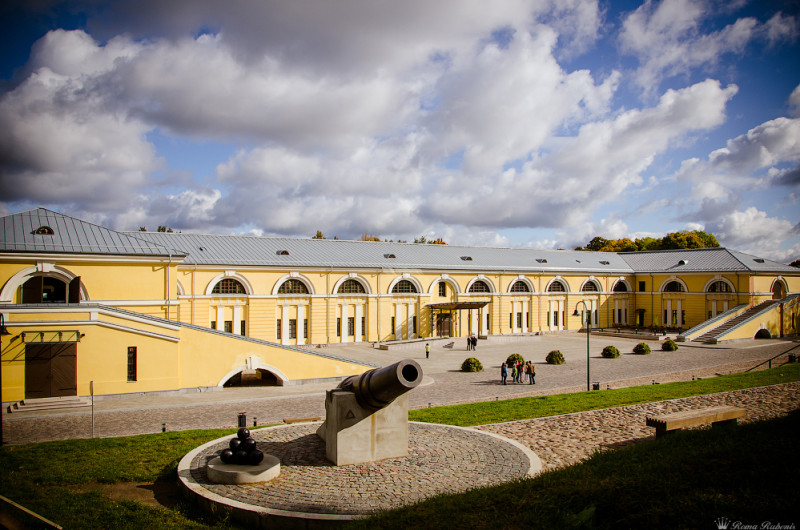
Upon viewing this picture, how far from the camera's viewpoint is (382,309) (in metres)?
39.7

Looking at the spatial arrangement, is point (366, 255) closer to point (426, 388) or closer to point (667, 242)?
point (426, 388)

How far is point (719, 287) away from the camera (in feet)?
151

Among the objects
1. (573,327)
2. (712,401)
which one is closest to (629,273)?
(573,327)

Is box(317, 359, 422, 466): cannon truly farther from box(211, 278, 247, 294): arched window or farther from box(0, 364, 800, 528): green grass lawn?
box(211, 278, 247, 294): arched window

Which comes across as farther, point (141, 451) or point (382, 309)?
point (382, 309)

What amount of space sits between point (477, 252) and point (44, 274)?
33.9 meters

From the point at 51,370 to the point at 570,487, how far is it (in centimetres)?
2084

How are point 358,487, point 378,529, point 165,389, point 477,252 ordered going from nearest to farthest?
point 378,529
point 358,487
point 165,389
point 477,252

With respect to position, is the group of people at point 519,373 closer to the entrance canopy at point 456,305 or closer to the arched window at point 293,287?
the entrance canopy at point 456,305

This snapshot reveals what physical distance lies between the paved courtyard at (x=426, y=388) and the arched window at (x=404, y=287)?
5091 mm

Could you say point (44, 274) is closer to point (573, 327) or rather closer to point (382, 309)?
point (382, 309)

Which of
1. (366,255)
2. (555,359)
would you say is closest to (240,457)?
(555,359)

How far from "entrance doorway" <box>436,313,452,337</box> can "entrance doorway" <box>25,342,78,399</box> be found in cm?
2742

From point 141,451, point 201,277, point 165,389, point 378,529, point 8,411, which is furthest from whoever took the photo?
point 201,277
